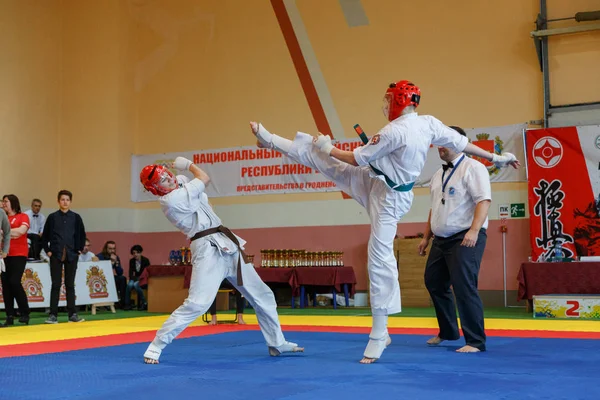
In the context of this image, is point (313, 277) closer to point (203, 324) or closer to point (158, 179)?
point (203, 324)

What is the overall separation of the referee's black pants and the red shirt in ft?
18.5

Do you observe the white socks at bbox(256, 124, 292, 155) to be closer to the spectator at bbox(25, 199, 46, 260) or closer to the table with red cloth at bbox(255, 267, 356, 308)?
the table with red cloth at bbox(255, 267, 356, 308)

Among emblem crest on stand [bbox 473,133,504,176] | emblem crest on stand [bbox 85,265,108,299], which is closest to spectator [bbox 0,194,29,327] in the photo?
emblem crest on stand [bbox 85,265,108,299]

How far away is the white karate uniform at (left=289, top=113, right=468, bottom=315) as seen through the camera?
15.7 ft

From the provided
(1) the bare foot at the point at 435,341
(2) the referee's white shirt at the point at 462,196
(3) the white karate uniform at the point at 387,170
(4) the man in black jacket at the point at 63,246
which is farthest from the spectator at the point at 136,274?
(3) the white karate uniform at the point at 387,170

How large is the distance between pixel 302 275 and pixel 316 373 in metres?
7.46

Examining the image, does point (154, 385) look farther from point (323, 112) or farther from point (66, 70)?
point (66, 70)

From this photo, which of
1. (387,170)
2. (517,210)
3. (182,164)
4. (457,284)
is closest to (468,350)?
(457,284)

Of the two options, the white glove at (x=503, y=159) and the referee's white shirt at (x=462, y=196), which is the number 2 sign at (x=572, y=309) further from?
the white glove at (x=503, y=159)

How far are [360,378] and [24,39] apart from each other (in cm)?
1224

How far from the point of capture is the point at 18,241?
30.4 feet

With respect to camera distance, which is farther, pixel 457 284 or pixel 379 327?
pixel 457 284

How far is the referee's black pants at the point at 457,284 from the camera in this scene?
5371 mm

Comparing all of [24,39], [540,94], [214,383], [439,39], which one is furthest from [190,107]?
[214,383]
